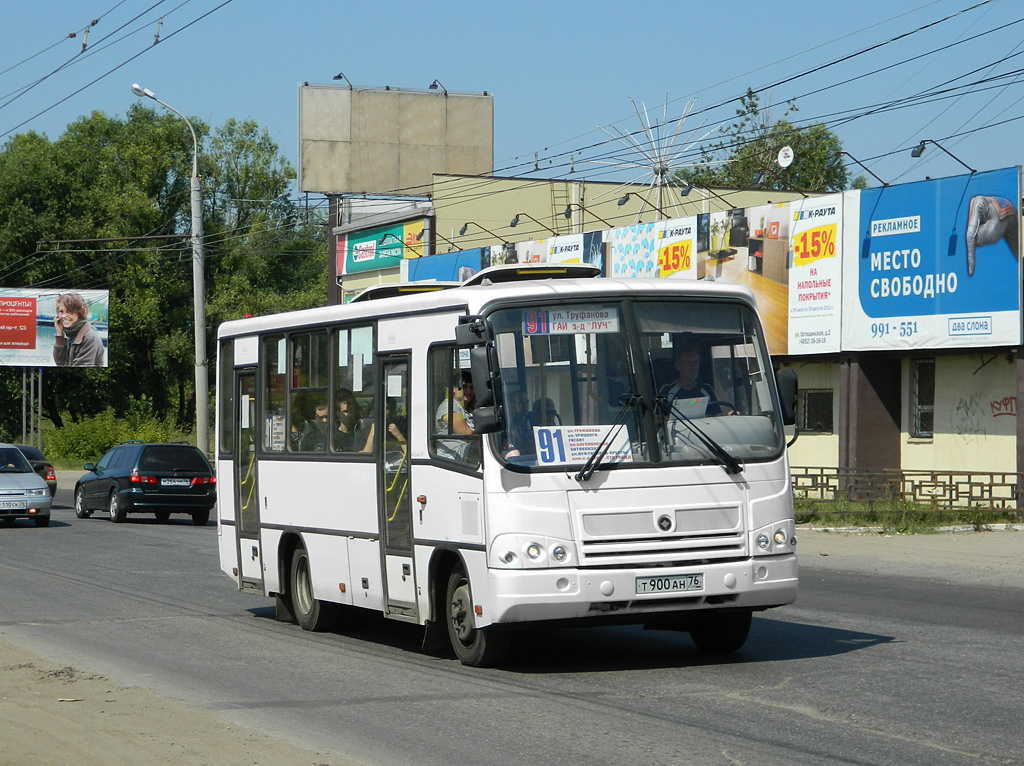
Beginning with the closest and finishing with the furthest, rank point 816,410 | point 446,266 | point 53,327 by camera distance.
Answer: point 816,410 < point 446,266 < point 53,327

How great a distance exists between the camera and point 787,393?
34.4ft

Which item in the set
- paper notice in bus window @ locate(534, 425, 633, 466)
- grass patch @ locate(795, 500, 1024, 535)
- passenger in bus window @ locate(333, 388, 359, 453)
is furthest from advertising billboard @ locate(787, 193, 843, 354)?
paper notice in bus window @ locate(534, 425, 633, 466)

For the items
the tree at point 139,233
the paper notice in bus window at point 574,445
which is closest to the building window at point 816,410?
the paper notice in bus window at point 574,445

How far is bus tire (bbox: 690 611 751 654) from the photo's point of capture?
10.6m

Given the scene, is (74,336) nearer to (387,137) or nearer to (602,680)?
(387,137)

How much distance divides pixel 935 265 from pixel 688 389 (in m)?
18.3

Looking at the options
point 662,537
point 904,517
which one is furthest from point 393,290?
point 904,517

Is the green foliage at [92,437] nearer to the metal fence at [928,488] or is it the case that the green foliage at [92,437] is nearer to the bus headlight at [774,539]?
the metal fence at [928,488]

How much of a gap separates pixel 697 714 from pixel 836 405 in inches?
966

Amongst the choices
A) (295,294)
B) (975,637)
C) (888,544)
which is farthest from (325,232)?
(975,637)

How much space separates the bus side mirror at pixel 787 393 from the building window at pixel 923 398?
64.7 feet

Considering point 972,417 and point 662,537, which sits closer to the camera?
point 662,537

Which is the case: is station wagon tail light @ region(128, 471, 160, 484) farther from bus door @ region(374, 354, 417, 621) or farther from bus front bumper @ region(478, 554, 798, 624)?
bus front bumper @ region(478, 554, 798, 624)

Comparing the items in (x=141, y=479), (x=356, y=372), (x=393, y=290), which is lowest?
(x=141, y=479)
